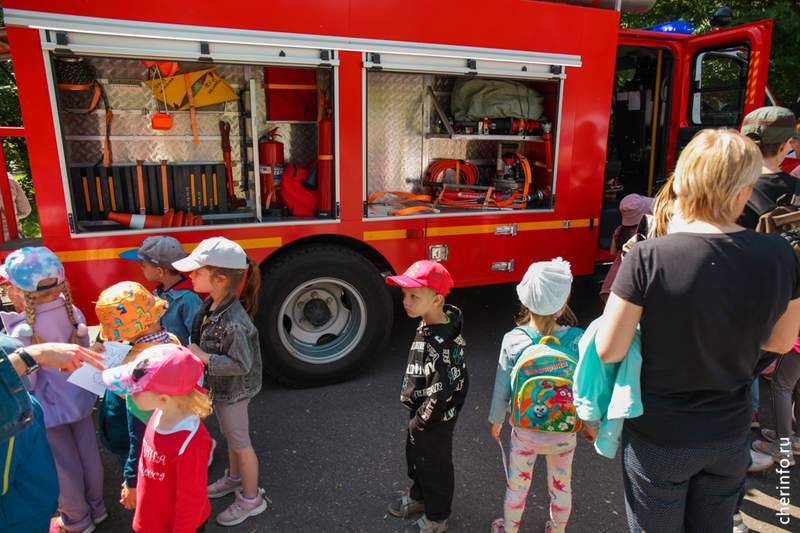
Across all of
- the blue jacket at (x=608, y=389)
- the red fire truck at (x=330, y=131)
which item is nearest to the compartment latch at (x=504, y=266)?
the red fire truck at (x=330, y=131)

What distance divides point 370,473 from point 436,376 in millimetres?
1112

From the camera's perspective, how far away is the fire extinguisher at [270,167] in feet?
14.1

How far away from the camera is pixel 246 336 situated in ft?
7.98

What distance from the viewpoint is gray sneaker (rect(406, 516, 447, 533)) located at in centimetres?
248

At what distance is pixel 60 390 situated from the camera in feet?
7.68

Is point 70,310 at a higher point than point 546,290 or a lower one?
lower

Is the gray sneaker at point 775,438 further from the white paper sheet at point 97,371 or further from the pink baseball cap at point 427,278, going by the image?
the white paper sheet at point 97,371

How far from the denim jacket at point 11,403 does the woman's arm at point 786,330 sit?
2353 mm

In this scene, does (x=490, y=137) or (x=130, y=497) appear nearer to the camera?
(x=130, y=497)

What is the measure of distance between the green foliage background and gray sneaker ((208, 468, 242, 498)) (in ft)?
28.0

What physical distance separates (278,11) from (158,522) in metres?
3.01

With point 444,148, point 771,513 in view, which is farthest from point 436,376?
point 444,148

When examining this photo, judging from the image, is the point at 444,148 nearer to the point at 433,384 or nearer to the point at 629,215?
the point at 629,215

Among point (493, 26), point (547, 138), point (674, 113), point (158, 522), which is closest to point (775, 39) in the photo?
point (674, 113)
